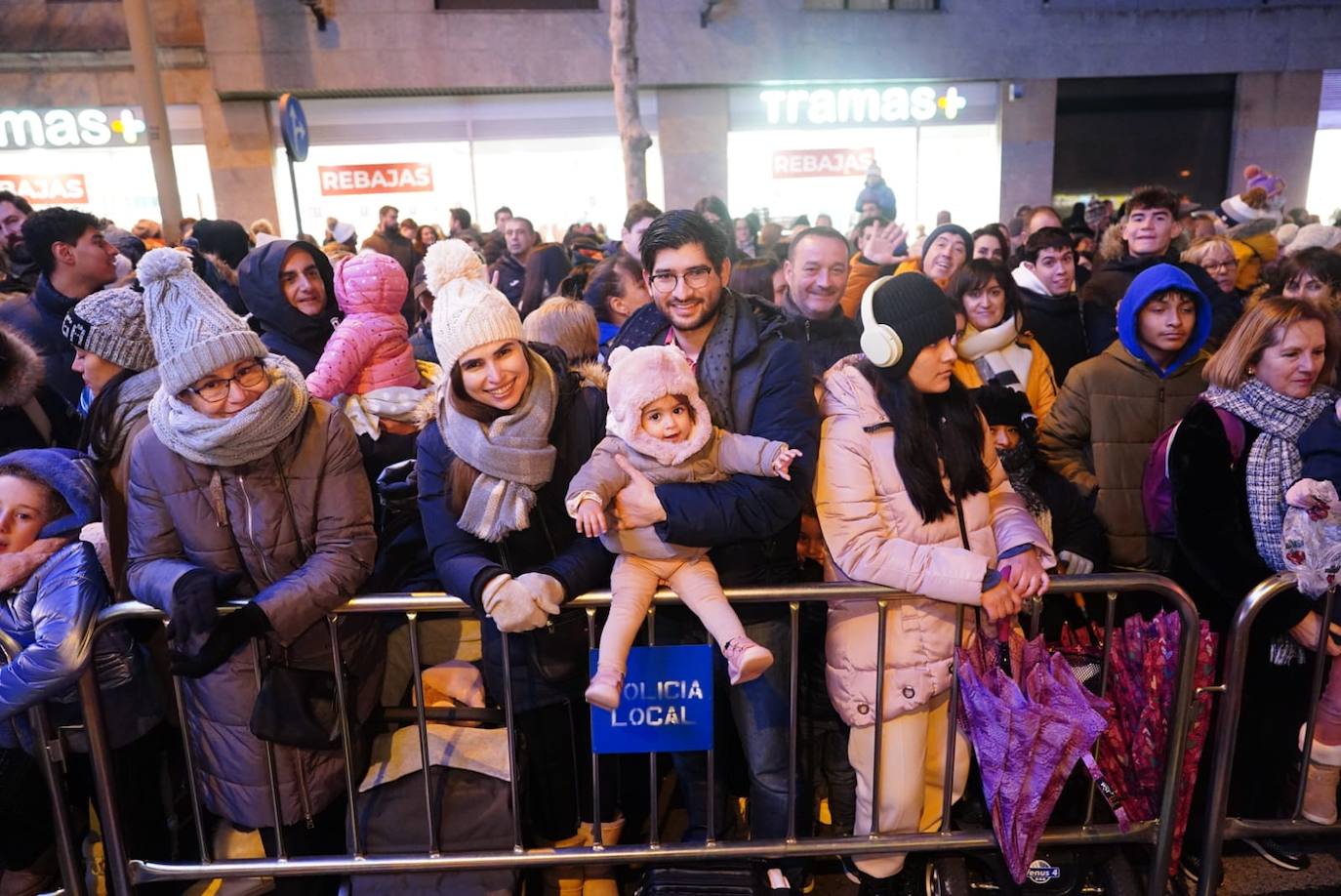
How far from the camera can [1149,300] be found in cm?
365

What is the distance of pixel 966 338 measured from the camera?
425 cm

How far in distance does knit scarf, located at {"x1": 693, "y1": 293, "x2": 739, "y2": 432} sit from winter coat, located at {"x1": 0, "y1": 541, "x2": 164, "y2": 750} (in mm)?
2057

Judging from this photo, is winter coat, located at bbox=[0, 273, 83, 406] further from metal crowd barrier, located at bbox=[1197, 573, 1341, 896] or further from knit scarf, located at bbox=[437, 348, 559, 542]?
metal crowd barrier, located at bbox=[1197, 573, 1341, 896]

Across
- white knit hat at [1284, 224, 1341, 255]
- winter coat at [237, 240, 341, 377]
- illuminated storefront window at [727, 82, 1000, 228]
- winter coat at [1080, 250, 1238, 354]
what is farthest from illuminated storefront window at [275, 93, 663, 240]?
winter coat at [237, 240, 341, 377]

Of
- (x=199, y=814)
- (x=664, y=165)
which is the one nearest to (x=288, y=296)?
(x=199, y=814)

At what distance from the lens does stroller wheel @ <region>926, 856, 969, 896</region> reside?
296cm

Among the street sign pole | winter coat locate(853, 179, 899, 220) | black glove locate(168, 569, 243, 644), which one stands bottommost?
black glove locate(168, 569, 243, 644)

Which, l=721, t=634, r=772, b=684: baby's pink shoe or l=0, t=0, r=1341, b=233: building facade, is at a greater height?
l=0, t=0, r=1341, b=233: building facade

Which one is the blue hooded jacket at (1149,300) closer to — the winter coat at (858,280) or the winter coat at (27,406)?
the winter coat at (858,280)

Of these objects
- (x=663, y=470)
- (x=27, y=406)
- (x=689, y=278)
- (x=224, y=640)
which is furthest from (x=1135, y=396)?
(x=27, y=406)

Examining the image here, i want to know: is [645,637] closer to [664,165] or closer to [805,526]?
[805,526]

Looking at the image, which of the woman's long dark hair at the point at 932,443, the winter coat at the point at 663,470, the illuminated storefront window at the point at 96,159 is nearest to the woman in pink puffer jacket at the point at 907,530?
the woman's long dark hair at the point at 932,443

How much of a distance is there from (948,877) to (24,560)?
321 centimetres

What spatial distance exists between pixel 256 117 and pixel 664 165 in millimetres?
7952
